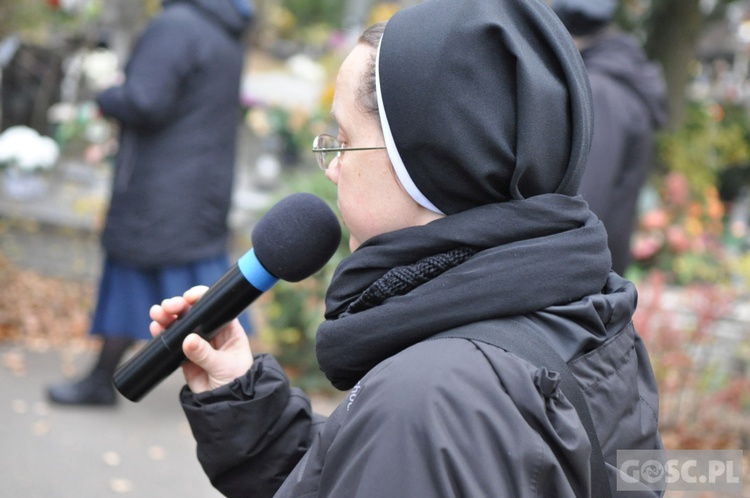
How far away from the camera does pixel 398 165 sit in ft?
4.62

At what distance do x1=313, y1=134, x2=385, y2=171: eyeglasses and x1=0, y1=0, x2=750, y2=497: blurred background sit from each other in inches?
119

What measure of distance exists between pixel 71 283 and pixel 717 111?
8438mm

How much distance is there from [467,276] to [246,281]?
0.61 metres

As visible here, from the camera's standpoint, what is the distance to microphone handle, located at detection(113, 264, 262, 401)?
1.78 meters

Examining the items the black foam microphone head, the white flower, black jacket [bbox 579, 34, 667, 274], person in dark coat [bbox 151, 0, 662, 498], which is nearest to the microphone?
the black foam microphone head

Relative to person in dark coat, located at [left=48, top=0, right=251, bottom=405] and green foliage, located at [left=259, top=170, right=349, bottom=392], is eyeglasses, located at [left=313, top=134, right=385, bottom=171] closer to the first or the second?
person in dark coat, located at [left=48, top=0, right=251, bottom=405]

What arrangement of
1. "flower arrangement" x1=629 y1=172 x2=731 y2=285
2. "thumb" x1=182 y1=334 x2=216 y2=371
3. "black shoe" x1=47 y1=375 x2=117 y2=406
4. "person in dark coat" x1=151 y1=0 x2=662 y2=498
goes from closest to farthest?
1. "person in dark coat" x1=151 y1=0 x2=662 y2=498
2. "thumb" x1=182 y1=334 x2=216 y2=371
3. "black shoe" x1=47 y1=375 x2=117 y2=406
4. "flower arrangement" x1=629 y1=172 x2=731 y2=285

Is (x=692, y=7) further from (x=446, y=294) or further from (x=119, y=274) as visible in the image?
(x=446, y=294)

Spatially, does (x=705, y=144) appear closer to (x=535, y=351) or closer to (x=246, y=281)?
(x=246, y=281)

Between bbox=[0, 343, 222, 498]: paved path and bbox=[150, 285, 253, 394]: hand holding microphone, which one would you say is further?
bbox=[0, 343, 222, 498]: paved path

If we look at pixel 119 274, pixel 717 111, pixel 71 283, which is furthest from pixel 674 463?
pixel 717 111

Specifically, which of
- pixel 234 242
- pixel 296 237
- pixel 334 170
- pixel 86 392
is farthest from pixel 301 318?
pixel 334 170

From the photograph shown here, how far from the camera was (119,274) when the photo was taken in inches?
191

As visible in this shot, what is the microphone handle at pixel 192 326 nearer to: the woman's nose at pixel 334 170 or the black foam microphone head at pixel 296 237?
the black foam microphone head at pixel 296 237
